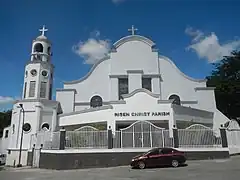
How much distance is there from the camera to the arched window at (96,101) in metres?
27.2

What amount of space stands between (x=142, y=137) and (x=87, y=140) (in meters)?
3.95

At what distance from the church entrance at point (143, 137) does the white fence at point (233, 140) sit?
6638 millimetres

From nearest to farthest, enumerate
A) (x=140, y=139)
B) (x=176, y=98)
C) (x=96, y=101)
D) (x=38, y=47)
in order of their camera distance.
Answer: (x=140, y=139) → (x=176, y=98) → (x=96, y=101) → (x=38, y=47)

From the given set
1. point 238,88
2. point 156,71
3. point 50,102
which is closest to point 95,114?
point 50,102

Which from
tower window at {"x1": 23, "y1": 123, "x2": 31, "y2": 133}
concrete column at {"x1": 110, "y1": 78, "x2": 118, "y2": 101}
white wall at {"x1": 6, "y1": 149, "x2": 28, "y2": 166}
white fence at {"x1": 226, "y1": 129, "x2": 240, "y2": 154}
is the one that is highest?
concrete column at {"x1": 110, "y1": 78, "x2": 118, "y2": 101}

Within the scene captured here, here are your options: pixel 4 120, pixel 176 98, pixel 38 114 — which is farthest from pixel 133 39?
pixel 4 120

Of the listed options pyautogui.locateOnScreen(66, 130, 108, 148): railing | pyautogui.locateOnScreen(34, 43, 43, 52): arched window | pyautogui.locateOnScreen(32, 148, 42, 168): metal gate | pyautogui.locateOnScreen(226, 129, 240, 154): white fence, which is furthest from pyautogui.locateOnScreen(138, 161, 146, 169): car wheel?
pyautogui.locateOnScreen(34, 43, 43, 52): arched window

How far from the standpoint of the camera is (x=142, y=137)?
1659 cm

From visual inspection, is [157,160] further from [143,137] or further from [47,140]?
[47,140]

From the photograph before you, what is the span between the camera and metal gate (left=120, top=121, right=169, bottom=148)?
1650 centimetres

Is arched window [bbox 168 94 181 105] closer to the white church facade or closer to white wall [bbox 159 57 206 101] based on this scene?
the white church facade

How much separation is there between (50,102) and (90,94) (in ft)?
15.5

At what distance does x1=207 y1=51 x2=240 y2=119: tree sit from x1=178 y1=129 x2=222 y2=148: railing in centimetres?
1716

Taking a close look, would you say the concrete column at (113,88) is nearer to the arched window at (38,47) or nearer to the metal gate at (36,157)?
the metal gate at (36,157)
